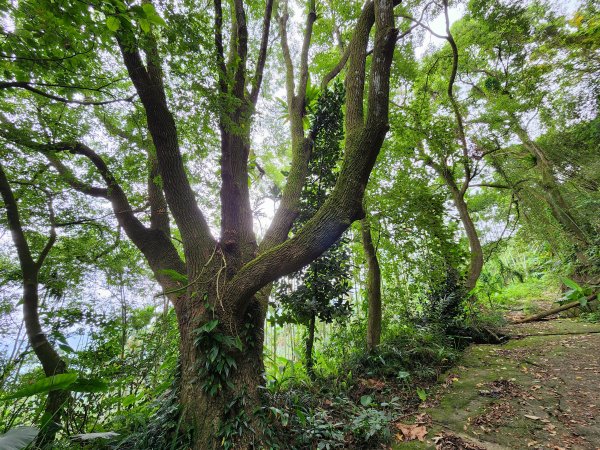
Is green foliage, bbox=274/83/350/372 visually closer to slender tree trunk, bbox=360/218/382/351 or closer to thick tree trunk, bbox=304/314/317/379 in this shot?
thick tree trunk, bbox=304/314/317/379

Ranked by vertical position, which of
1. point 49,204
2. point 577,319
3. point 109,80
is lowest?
point 577,319

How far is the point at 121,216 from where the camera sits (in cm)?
339

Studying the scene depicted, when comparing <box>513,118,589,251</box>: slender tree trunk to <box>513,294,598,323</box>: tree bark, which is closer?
<box>513,294,598,323</box>: tree bark

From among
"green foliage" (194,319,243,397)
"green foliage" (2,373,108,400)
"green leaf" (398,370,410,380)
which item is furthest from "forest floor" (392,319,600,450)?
"green foliage" (2,373,108,400)

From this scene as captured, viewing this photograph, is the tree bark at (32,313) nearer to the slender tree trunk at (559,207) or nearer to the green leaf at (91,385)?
the green leaf at (91,385)

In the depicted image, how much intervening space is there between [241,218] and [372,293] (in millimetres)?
2652

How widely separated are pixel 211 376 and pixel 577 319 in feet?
25.7

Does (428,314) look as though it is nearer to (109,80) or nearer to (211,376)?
(211,376)

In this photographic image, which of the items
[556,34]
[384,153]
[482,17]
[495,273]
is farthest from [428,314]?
[495,273]

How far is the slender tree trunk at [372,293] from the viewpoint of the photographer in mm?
4176

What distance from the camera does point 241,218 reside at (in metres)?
3.04

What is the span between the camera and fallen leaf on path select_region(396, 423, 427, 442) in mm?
2434

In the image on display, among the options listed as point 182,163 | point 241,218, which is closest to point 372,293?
point 241,218

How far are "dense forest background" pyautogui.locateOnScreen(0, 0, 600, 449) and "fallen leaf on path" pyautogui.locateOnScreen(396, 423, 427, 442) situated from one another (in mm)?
229
